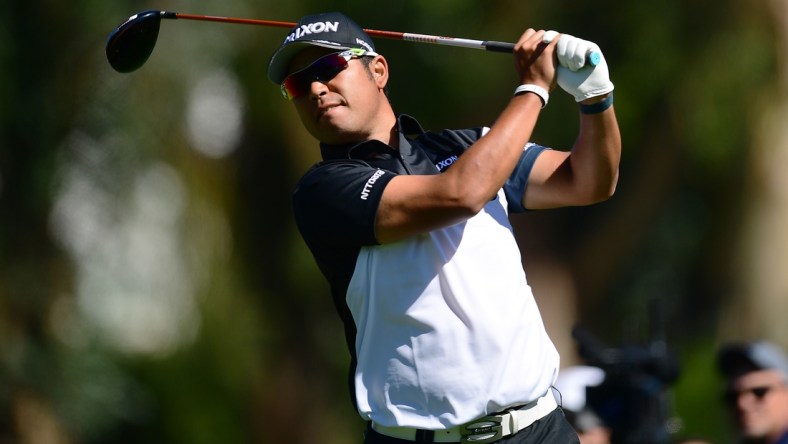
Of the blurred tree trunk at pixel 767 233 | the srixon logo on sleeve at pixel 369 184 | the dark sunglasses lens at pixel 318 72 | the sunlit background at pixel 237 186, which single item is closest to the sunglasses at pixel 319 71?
the dark sunglasses lens at pixel 318 72

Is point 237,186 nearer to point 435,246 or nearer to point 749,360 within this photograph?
point 749,360

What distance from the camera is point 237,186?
41.2 feet

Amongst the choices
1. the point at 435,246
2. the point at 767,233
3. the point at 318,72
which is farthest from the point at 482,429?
the point at 767,233

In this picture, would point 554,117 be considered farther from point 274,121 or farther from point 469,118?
point 274,121

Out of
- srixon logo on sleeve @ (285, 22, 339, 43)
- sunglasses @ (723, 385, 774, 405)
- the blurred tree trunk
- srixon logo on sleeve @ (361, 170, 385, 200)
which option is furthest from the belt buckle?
the blurred tree trunk

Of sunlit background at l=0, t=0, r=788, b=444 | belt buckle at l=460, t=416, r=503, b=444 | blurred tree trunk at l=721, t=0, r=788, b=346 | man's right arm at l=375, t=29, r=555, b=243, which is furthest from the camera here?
blurred tree trunk at l=721, t=0, r=788, b=346

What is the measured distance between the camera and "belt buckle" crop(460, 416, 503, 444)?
4004mm

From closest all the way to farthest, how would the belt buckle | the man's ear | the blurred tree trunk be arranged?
1. the belt buckle
2. the man's ear
3. the blurred tree trunk

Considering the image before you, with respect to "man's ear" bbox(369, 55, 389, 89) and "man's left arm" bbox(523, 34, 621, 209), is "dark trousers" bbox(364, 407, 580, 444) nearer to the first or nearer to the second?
"man's left arm" bbox(523, 34, 621, 209)

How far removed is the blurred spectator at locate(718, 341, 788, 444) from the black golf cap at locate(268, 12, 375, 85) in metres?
2.76

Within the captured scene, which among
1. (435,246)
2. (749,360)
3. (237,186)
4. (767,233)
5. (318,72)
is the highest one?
(318,72)

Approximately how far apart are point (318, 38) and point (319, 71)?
97 mm

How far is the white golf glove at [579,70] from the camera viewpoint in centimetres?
403

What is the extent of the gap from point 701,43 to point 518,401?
858cm
